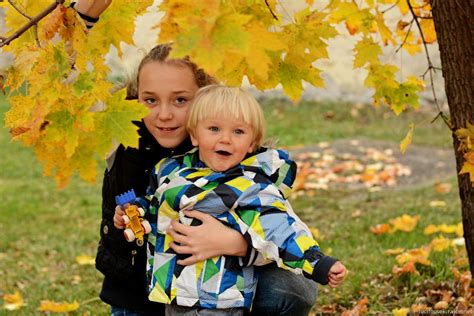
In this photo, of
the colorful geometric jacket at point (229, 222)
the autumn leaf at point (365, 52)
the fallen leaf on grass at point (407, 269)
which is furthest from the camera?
the fallen leaf on grass at point (407, 269)

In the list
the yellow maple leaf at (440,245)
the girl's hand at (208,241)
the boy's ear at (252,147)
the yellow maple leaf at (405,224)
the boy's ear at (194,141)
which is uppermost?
the boy's ear at (194,141)

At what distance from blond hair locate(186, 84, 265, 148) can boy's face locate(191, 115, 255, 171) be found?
0.02m

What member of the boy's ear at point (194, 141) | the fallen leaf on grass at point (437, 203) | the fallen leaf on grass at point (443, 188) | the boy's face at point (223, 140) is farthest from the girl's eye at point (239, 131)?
the fallen leaf on grass at point (443, 188)

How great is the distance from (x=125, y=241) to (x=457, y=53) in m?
1.32

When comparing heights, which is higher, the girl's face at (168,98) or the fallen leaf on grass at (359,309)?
the girl's face at (168,98)

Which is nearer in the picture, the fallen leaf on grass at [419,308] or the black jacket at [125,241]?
the black jacket at [125,241]

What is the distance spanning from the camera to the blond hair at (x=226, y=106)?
8.10ft

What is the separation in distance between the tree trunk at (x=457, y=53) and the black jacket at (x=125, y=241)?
37.6 inches

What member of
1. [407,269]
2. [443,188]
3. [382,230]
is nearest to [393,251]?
[407,269]

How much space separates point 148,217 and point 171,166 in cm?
18

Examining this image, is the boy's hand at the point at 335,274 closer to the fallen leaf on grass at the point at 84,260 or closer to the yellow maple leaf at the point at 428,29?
the yellow maple leaf at the point at 428,29

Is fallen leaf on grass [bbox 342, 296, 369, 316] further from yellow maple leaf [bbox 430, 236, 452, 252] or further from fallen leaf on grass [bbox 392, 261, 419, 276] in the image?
yellow maple leaf [bbox 430, 236, 452, 252]

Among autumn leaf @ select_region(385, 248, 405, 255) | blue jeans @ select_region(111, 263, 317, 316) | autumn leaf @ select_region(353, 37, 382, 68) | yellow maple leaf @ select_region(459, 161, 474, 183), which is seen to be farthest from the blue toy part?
autumn leaf @ select_region(385, 248, 405, 255)

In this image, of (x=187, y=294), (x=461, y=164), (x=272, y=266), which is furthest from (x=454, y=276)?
(x=187, y=294)
